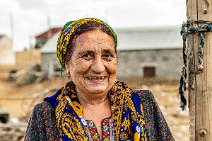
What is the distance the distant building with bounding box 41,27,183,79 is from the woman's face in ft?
79.0

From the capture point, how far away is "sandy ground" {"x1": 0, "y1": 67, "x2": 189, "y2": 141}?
41.8 ft

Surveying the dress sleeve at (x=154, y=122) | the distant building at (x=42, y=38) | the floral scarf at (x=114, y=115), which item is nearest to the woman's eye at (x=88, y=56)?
the floral scarf at (x=114, y=115)

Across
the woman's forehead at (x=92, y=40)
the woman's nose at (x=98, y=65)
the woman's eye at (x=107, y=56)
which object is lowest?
the woman's nose at (x=98, y=65)

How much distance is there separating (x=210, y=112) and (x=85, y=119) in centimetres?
68

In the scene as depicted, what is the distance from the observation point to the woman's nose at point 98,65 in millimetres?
2242

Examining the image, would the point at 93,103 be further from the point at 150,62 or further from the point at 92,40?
the point at 150,62

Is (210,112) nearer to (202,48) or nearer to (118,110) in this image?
(202,48)

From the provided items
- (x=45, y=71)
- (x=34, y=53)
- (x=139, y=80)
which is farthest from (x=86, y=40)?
(x=34, y=53)

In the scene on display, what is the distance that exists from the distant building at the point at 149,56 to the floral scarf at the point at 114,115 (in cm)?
2395

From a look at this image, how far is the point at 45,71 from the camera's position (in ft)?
99.2

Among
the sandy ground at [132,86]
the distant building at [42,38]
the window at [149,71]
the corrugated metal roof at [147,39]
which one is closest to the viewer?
the sandy ground at [132,86]

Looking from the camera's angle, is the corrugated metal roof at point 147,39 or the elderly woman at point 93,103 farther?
the corrugated metal roof at point 147,39

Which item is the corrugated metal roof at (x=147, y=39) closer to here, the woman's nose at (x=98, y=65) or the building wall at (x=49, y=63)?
the building wall at (x=49, y=63)

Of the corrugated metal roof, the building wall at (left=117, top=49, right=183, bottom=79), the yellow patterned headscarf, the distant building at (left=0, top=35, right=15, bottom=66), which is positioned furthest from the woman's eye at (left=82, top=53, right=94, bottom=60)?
the distant building at (left=0, top=35, right=15, bottom=66)
